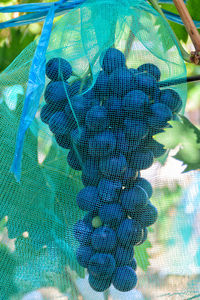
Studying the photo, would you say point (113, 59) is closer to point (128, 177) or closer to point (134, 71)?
point (134, 71)

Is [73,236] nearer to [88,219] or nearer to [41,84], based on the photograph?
[88,219]

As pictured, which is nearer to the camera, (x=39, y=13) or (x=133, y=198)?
(x=133, y=198)

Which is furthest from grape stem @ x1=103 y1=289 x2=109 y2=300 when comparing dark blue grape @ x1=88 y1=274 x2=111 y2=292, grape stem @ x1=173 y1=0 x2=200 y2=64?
grape stem @ x1=173 y1=0 x2=200 y2=64

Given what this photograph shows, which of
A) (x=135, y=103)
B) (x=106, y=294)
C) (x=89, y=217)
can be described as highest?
(x=135, y=103)

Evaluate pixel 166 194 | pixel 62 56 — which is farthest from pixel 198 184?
pixel 62 56

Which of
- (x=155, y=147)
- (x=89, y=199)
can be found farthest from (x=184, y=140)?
(x=89, y=199)

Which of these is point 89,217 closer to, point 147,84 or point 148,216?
point 148,216

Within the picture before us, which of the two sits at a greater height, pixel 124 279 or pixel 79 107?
pixel 79 107
